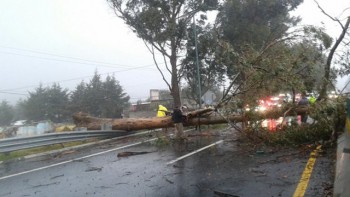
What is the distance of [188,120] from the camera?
11.7m

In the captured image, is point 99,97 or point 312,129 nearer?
point 312,129

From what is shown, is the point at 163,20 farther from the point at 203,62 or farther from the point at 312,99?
the point at 312,99

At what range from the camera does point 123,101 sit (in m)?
57.8

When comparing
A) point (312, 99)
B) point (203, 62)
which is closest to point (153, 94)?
point (203, 62)

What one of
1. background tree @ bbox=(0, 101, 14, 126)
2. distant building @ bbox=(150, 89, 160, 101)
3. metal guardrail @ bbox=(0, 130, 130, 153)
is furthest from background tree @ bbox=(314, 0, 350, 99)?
background tree @ bbox=(0, 101, 14, 126)

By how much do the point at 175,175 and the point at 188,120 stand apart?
5.33 m

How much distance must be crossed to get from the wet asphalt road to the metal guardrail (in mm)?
590

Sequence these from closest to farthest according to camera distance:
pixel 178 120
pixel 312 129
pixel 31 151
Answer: pixel 312 129 → pixel 31 151 → pixel 178 120

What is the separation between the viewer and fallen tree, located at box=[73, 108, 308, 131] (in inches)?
389

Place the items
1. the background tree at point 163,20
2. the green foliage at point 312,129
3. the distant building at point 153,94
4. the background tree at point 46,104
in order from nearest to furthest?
the green foliage at point 312,129, the background tree at point 163,20, the distant building at point 153,94, the background tree at point 46,104

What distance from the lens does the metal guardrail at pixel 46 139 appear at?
32.0 feet

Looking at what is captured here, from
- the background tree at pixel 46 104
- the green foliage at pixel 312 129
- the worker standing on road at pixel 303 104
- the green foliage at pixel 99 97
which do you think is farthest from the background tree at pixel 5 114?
the worker standing on road at pixel 303 104

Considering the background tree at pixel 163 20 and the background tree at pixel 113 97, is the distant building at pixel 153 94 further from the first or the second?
the background tree at pixel 163 20

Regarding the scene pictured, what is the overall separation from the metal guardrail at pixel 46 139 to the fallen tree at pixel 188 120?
23.0 inches
